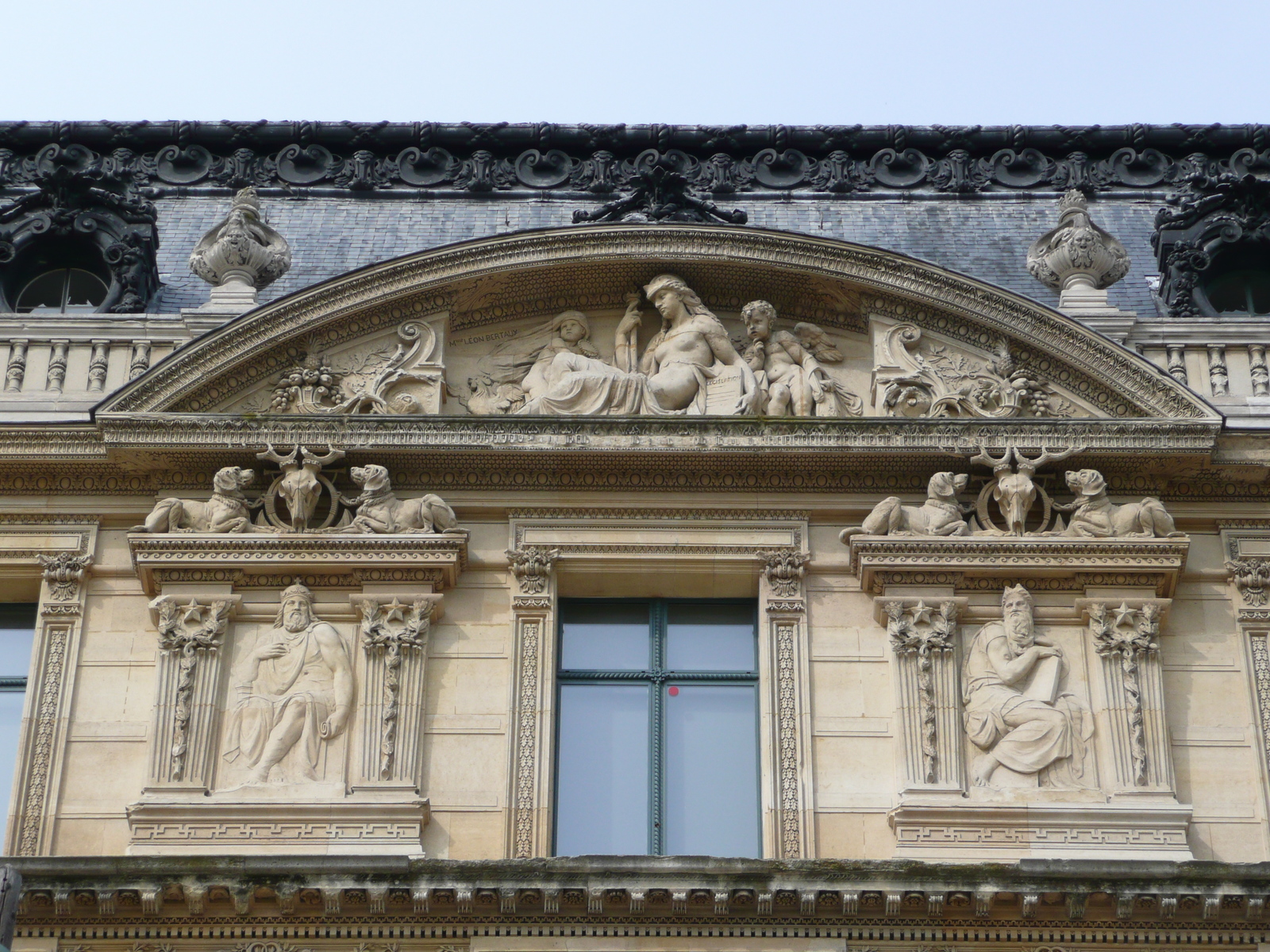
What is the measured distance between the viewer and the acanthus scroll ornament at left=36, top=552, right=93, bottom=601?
714 inches

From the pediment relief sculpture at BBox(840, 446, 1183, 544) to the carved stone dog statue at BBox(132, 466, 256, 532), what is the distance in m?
4.68

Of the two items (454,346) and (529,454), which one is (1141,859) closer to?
(529,454)

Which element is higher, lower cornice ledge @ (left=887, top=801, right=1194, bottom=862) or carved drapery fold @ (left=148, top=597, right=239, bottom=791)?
carved drapery fold @ (left=148, top=597, right=239, bottom=791)

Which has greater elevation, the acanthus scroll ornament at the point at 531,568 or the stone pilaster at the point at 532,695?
the acanthus scroll ornament at the point at 531,568

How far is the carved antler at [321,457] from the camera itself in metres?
18.3

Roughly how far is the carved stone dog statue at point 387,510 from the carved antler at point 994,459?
13.5ft

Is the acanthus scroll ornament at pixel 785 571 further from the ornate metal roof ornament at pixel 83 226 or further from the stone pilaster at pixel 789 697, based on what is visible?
the ornate metal roof ornament at pixel 83 226

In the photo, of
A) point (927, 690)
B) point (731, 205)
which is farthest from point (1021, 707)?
point (731, 205)

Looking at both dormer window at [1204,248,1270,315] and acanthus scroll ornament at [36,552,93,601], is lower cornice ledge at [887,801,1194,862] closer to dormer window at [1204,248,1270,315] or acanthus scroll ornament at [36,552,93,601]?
dormer window at [1204,248,1270,315]

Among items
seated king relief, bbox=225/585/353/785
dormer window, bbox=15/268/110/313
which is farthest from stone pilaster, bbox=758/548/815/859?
dormer window, bbox=15/268/110/313

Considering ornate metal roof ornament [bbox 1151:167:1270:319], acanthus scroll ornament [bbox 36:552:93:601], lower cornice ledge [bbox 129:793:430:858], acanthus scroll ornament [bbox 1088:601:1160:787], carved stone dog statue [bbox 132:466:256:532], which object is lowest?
lower cornice ledge [bbox 129:793:430:858]

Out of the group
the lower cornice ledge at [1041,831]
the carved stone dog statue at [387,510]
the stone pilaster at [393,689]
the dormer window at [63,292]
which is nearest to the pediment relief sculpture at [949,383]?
the lower cornice ledge at [1041,831]

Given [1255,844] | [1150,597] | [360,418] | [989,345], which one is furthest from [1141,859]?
[360,418]

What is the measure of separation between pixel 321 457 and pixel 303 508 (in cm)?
48
